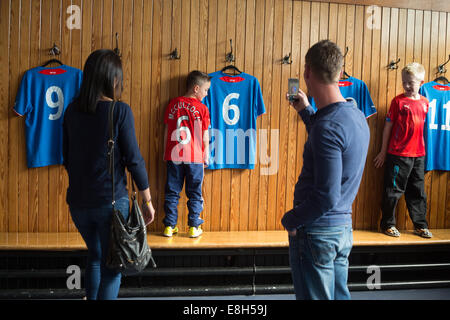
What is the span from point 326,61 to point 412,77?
2.42 m

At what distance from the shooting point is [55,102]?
3119mm

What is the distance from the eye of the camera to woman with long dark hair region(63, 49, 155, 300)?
1.58m

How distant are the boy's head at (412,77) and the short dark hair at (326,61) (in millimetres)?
2349

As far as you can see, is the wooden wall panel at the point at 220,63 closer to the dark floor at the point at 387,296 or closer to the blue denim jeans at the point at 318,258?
the dark floor at the point at 387,296

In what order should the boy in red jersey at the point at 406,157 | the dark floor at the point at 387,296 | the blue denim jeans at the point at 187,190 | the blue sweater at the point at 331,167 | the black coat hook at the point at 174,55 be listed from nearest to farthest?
1. the blue sweater at the point at 331,167
2. the dark floor at the point at 387,296
3. the blue denim jeans at the point at 187,190
4. the black coat hook at the point at 174,55
5. the boy in red jersey at the point at 406,157

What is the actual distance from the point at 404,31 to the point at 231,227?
2671 mm

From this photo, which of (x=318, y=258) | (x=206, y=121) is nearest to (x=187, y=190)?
(x=206, y=121)

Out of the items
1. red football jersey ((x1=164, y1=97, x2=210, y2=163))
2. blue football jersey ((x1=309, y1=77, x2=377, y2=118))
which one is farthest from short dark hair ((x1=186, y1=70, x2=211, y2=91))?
blue football jersey ((x1=309, y1=77, x2=377, y2=118))

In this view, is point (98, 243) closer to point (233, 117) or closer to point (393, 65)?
point (233, 117)

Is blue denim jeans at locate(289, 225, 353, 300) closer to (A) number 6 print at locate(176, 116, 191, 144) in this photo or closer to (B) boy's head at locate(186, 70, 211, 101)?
(A) number 6 print at locate(176, 116, 191, 144)

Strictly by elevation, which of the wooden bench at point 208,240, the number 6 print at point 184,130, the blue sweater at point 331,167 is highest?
the number 6 print at point 184,130

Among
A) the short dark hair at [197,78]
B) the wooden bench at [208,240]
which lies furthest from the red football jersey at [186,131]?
the wooden bench at [208,240]

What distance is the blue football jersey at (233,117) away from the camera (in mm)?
3312

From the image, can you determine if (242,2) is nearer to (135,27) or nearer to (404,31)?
(135,27)
